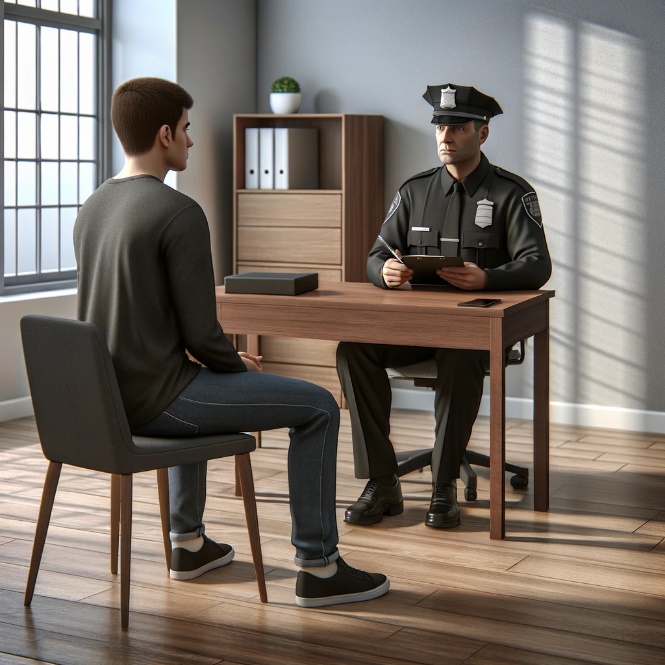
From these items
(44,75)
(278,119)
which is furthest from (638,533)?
(44,75)

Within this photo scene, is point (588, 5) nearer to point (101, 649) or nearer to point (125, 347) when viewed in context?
point (125, 347)

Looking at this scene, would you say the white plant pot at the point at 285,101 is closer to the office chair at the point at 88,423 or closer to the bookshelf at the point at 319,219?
the bookshelf at the point at 319,219

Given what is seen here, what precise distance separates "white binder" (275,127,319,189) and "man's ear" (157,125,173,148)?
3.31m

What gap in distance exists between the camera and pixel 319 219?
6.12 meters

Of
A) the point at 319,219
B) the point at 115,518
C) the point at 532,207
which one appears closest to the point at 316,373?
the point at 319,219

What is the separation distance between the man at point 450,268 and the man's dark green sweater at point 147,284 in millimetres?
1222

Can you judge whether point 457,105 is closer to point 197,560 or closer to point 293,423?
point 293,423

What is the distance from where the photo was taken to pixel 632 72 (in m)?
5.51

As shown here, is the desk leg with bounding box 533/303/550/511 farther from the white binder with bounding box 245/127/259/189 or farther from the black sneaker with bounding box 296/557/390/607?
the white binder with bounding box 245/127/259/189

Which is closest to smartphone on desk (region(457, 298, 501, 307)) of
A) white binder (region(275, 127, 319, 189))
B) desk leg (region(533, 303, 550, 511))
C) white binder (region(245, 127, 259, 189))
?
desk leg (region(533, 303, 550, 511))

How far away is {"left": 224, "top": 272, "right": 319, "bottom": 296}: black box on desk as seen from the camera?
13.0 feet

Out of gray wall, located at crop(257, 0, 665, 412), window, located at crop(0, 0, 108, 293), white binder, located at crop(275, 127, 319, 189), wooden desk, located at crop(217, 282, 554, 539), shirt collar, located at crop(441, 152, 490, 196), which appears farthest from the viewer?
white binder, located at crop(275, 127, 319, 189)

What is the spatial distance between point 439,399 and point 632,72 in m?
2.43

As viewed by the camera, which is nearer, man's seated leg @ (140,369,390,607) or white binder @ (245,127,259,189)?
man's seated leg @ (140,369,390,607)
